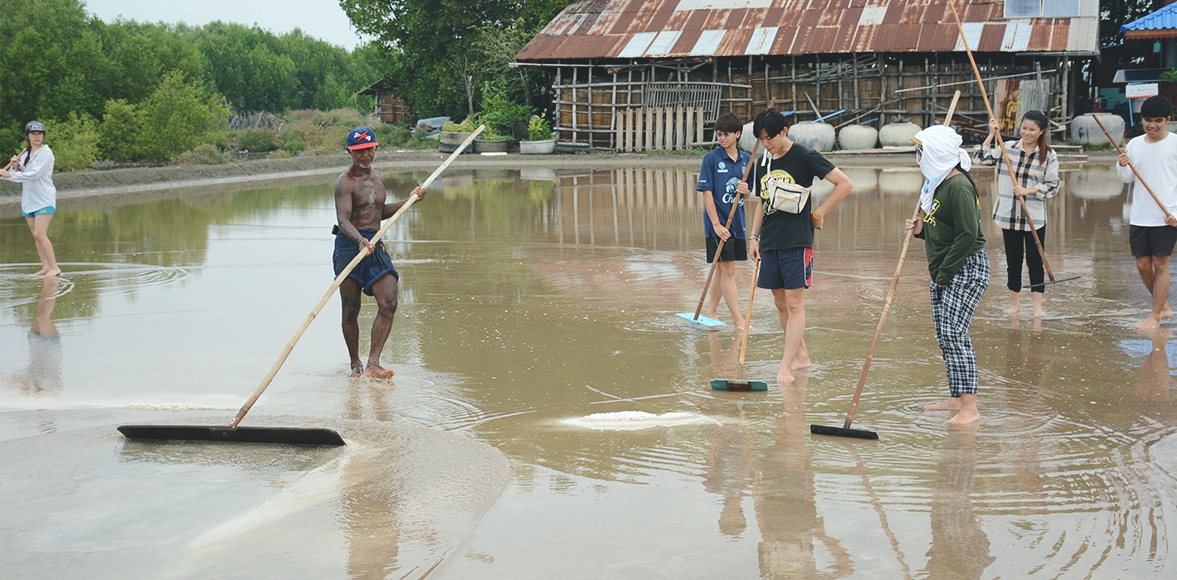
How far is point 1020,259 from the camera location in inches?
321

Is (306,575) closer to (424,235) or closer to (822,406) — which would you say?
(822,406)

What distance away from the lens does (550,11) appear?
37188mm

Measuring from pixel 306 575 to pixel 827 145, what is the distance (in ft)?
85.7

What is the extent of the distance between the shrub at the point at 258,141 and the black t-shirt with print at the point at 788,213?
3016cm

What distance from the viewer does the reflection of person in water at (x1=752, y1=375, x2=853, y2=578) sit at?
12.4 ft

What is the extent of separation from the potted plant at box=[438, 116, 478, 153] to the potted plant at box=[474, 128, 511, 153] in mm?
421

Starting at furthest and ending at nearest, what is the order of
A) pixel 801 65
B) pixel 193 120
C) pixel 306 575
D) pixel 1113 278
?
1. pixel 801 65
2. pixel 193 120
3. pixel 1113 278
4. pixel 306 575

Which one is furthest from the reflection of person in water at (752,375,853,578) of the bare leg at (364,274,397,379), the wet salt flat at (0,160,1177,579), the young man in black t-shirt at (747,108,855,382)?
the bare leg at (364,274,397,379)

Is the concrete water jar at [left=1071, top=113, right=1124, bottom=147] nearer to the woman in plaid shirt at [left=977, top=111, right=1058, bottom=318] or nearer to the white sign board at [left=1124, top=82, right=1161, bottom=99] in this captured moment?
the white sign board at [left=1124, top=82, right=1161, bottom=99]

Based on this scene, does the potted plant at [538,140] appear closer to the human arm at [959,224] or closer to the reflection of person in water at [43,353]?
the reflection of person in water at [43,353]

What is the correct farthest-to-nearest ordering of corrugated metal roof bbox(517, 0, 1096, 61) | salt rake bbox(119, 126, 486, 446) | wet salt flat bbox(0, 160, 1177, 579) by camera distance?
corrugated metal roof bbox(517, 0, 1096, 61) < salt rake bbox(119, 126, 486, 446) < wet salt flat bbox(0, 160, 1177, 579)

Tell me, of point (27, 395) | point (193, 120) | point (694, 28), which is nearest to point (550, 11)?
point (694, 28)

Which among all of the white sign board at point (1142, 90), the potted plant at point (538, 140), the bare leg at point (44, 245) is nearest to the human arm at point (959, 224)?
the bare leg at point (44, 245)

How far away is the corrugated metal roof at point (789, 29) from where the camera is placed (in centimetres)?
2822
